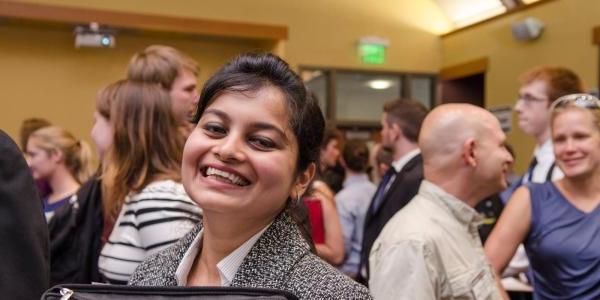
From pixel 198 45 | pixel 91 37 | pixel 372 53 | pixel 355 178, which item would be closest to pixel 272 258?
pixel 355 178

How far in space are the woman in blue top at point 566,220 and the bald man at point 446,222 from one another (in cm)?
29

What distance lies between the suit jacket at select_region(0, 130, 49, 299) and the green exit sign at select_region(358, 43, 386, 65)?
674cm

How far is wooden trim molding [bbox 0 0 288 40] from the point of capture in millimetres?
6410

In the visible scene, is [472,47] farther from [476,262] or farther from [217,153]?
[217,153]

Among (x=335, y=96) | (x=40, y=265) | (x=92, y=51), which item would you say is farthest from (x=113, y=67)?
(x=40, y=265)

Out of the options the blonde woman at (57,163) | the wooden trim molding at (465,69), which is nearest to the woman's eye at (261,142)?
the blonde woman at (57,163)

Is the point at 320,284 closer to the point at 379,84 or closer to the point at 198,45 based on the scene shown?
the point at 198,45

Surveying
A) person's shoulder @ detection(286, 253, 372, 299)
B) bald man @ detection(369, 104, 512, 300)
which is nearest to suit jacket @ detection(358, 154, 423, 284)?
bald man @ detection(369, 104, 512, 300)

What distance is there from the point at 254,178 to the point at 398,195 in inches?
77.8

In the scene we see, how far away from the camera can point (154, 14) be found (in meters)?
6.87

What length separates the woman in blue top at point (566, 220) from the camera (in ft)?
6.74

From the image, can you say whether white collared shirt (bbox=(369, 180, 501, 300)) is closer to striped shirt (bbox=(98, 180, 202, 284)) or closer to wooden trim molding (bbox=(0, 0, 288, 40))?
striped shirt (bbox=(98, 180, 202, 284))

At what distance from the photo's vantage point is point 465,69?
757 centimetres

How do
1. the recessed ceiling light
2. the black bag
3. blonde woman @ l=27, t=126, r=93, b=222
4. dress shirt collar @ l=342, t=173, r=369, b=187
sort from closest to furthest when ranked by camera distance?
1. the black bag
2. blonde woman @ l=27, t=126, r=93, b=222
3. dress shirt collar @ l=342, t=173, r=369, b=187
4. the recessed ceiling light
